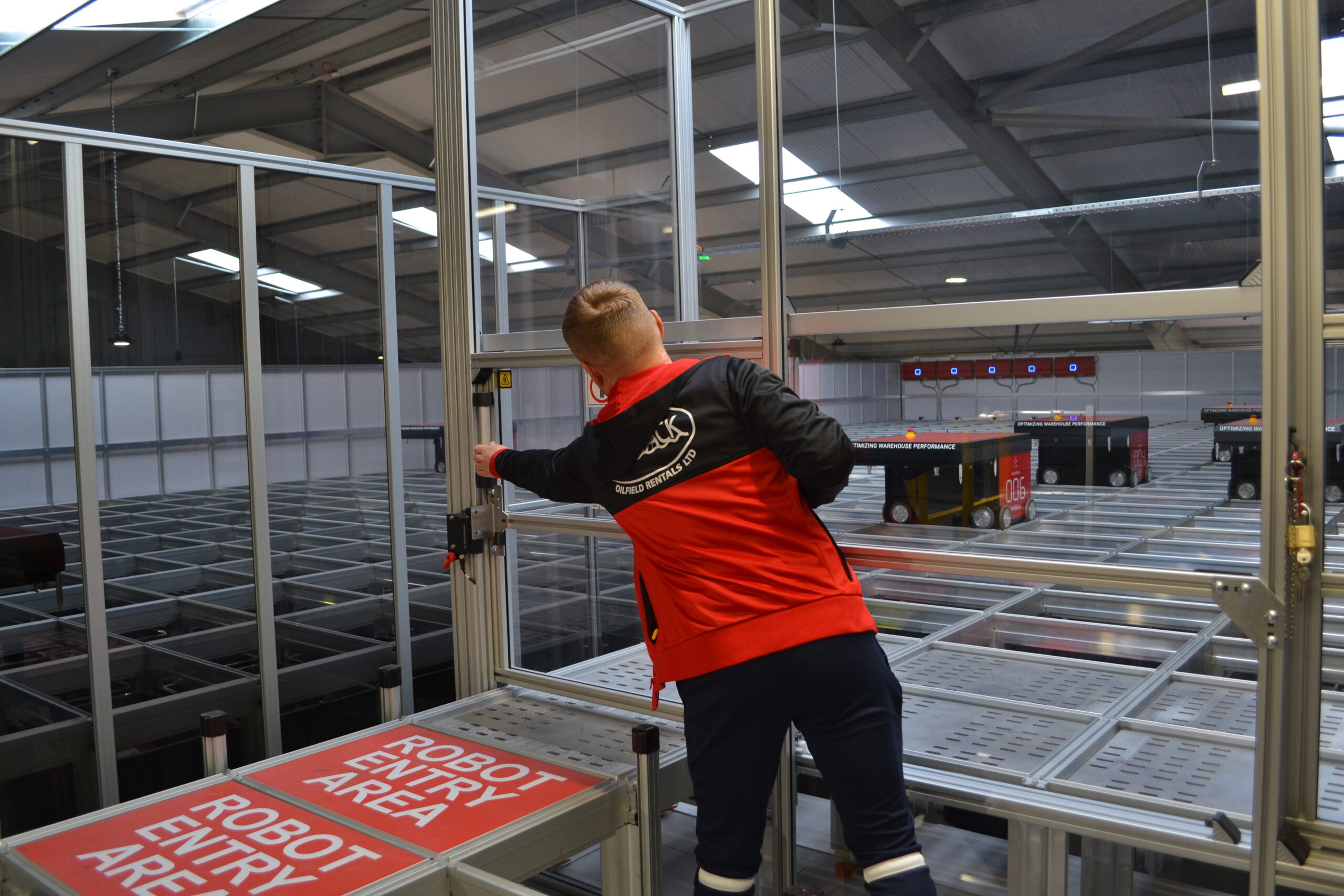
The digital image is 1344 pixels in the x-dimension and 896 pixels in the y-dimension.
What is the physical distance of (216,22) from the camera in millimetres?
5277

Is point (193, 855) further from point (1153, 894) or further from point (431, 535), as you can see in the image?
point (431, 535)

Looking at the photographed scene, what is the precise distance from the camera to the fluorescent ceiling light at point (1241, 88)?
1.89 meters

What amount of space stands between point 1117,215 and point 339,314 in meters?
4.35

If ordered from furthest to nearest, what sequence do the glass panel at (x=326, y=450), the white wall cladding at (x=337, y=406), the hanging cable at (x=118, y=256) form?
the glass panel at (x=326, y=450) < the hanging cable at (x=118, y=256) < the white wall cladding at (x=337, y=406)

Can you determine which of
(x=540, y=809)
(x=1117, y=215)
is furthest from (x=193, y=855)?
(x=1117, y=215)

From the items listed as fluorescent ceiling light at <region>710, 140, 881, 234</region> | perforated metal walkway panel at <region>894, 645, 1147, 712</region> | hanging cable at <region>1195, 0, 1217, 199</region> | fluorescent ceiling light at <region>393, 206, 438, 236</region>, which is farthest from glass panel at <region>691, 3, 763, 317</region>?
fluorescent ceiling light at <region>393, 206, 438, 236</region>

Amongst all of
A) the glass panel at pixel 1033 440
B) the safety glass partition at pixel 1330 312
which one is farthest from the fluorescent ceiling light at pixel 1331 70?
the glass panel at pixel 1033 440

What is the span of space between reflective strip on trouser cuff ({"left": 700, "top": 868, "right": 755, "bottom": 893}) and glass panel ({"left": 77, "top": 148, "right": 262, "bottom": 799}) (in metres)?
3.47

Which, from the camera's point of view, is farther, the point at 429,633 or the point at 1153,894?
the point at 429,633

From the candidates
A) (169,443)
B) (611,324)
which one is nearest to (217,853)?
(611,324)

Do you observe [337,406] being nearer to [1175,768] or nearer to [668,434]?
[668,434]

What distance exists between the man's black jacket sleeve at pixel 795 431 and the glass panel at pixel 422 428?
3.57m

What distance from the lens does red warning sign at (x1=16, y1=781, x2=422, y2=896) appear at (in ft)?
6.59

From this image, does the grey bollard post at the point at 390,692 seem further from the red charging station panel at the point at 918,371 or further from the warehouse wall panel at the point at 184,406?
the warehouse wall panel at the point at 184,406
